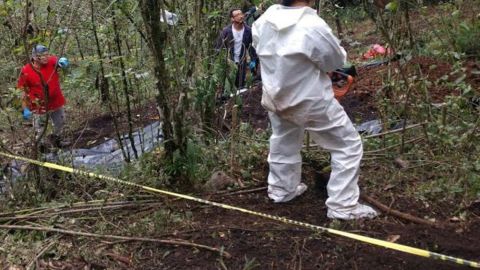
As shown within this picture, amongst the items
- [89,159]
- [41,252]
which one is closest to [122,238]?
[41,252]

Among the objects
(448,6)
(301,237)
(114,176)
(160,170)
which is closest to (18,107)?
(114,176)

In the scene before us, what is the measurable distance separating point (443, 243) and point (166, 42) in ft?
7.79

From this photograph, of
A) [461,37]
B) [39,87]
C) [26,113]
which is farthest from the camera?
[461,37]

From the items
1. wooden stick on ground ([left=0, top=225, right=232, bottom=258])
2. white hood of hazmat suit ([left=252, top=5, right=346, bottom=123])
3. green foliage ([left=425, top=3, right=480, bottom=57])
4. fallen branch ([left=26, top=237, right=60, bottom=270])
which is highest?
white hood of hazmat suit ([left=252, top=5, right=346, bottom=123])

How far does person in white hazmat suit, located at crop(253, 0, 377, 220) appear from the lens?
130 inches

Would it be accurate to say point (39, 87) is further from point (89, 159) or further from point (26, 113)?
point (26, 113)

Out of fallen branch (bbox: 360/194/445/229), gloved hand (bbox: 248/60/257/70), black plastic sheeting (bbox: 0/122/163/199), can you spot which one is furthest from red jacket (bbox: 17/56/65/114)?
fallen branch (bbox: 360/194/445/229)

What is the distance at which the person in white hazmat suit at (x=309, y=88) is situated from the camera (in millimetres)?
3291

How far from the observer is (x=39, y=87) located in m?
5.85

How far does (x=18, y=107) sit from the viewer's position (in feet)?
15.7

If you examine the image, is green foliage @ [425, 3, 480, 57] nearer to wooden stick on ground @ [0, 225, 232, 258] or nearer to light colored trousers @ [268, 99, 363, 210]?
light colored trousers @ [268, 99, 363, 210]

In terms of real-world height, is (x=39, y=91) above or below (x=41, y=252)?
above

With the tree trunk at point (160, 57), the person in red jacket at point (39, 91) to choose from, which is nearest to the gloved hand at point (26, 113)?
the person in red jacket at point (39, 91)

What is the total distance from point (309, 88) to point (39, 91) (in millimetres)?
3594
